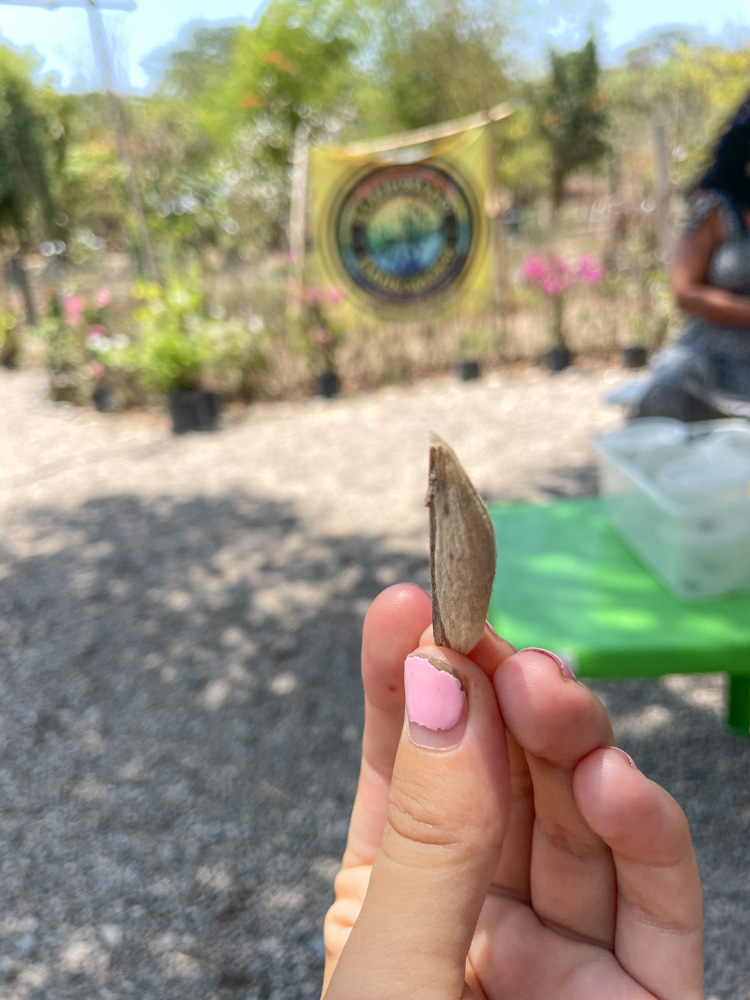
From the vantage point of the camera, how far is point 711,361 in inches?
143

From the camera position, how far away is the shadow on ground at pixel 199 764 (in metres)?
1.92

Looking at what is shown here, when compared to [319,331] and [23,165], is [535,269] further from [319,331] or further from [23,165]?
[23,165]

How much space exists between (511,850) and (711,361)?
322cm

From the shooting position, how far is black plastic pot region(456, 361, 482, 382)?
7762mm

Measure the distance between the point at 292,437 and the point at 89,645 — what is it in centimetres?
335

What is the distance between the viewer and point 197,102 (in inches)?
1468

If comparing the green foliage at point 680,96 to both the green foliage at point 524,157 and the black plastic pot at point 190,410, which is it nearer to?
the green foliage at point 524,157

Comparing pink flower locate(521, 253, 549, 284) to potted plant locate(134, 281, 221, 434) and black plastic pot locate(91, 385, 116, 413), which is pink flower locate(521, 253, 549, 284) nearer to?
potted plant locate(134, 281, 221, 434)

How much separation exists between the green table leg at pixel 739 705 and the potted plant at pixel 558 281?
228 inches

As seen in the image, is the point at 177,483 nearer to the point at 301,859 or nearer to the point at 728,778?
the point at 301,859

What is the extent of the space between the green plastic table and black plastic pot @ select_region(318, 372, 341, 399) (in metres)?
5.29

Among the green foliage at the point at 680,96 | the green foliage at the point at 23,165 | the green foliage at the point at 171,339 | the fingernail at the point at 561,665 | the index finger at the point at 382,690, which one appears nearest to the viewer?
the fingernail at the point at 561,665

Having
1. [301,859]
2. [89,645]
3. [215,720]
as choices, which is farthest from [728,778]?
[89,645]

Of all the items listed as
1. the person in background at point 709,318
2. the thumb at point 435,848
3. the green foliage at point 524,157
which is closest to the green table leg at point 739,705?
the person in background at point 709,318
